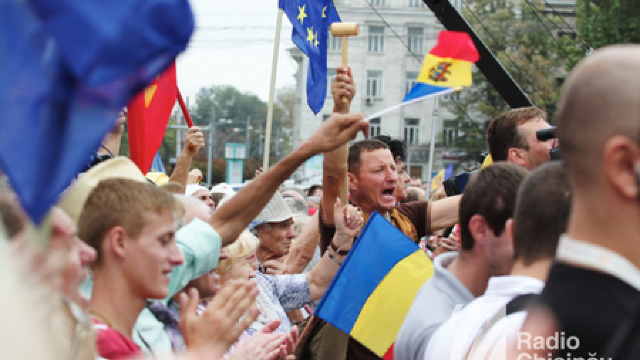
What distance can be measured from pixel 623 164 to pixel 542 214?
0.57 metres

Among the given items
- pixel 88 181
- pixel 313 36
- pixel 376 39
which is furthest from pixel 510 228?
pixel 376 39

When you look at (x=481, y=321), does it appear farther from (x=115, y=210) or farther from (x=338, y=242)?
(x=338, y=242)

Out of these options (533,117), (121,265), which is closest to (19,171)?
(121,265)

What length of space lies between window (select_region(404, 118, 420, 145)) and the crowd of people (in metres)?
42.8

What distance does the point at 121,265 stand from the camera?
194cm

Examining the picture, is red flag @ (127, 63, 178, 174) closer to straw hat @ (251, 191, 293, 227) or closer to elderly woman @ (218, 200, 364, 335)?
straw hat @ (251, 191, 293, 227)

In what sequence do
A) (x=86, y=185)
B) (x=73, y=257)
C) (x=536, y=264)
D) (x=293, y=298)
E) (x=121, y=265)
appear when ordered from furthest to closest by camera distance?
1. (x=293, y=298)
2. (x=86, y=185)
3. (x=121, y=265)
4. (x=536, y=264)
5. (x=73, y=257)

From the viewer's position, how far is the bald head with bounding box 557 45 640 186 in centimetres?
115

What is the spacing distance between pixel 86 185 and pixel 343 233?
1442 millimetres

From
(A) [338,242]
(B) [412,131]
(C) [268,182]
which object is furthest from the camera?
(B) [412,131]

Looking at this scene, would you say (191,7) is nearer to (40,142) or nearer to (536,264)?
(40,142)

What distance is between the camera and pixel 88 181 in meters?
2.21

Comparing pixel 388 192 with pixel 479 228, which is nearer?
pixel 479 228

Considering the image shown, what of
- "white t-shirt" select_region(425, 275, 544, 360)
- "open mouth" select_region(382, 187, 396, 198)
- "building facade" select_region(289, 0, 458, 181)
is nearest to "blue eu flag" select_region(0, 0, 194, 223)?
"white t-shirt" select_region(425, 275, 544, 360)
